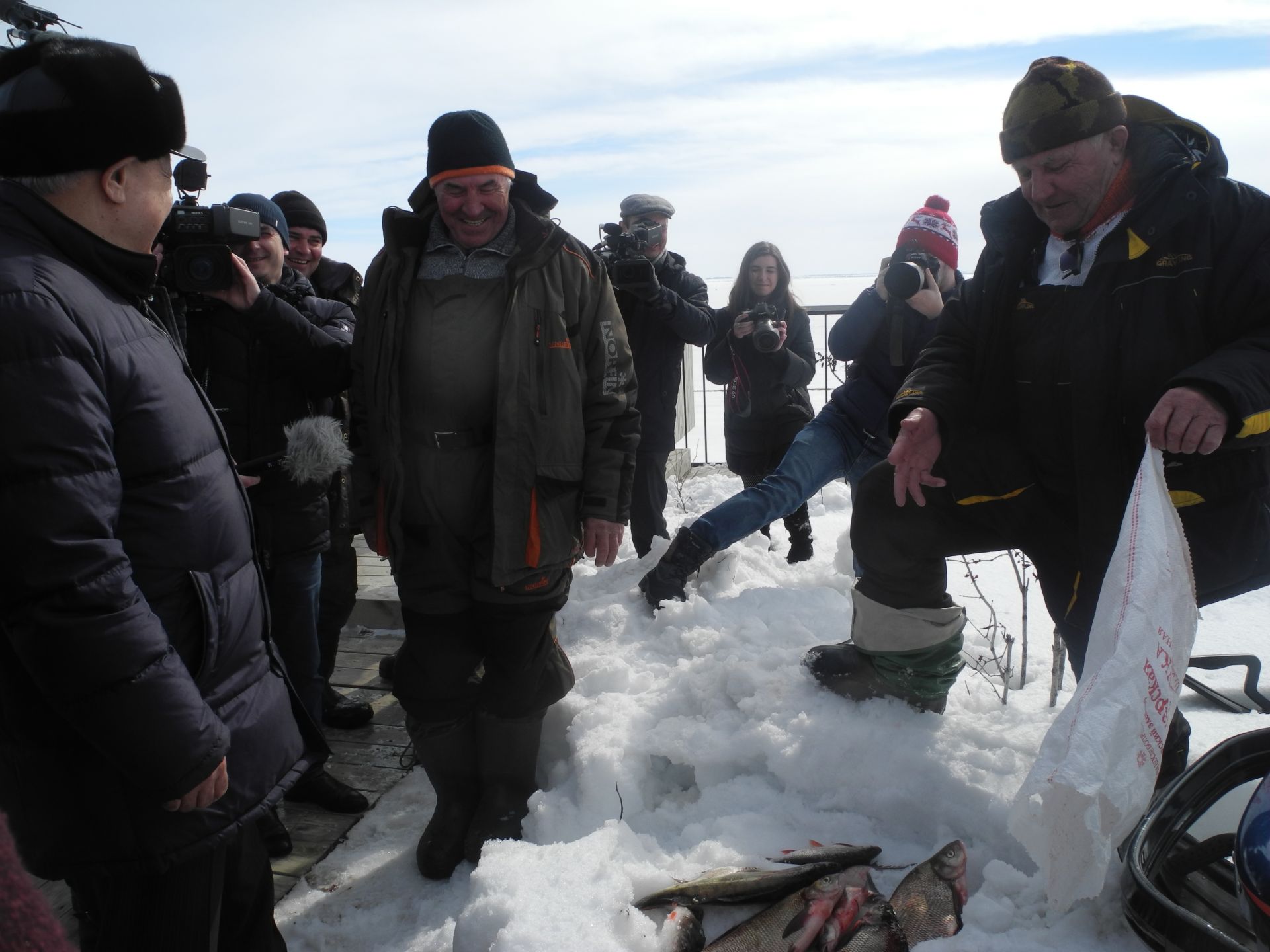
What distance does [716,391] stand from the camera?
10.2 meters

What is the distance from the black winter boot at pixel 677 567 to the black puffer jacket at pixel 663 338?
838 millimetres

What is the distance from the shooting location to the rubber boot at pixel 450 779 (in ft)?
8.54

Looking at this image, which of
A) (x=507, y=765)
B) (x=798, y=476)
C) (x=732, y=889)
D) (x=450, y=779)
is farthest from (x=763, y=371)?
(x=732, y=889)

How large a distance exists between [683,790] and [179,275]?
2.04 metres

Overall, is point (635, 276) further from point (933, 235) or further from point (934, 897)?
point (934, 897)

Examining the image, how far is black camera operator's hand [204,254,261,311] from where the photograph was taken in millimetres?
2537

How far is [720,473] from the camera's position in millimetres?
8102

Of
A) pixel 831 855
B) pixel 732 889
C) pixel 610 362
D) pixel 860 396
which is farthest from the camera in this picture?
pixel 860 396

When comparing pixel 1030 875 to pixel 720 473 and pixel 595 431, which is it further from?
pixel 720 473

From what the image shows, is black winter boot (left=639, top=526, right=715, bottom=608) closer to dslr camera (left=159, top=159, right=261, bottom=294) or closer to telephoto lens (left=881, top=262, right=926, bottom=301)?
telephoto lens (left=881, top=262, right=926, bottom=301)

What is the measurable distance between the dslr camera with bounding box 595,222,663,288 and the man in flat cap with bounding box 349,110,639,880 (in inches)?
53.5

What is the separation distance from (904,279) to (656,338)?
61.2 inches

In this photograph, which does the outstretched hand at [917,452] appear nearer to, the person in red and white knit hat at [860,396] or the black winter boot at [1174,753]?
the black winter boot at [1174,753]

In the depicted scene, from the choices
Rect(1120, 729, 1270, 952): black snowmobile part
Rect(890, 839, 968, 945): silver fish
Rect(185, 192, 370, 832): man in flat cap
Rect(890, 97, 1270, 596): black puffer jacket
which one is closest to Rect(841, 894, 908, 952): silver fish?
Rect(890, 839, 968, 945): silver fish
